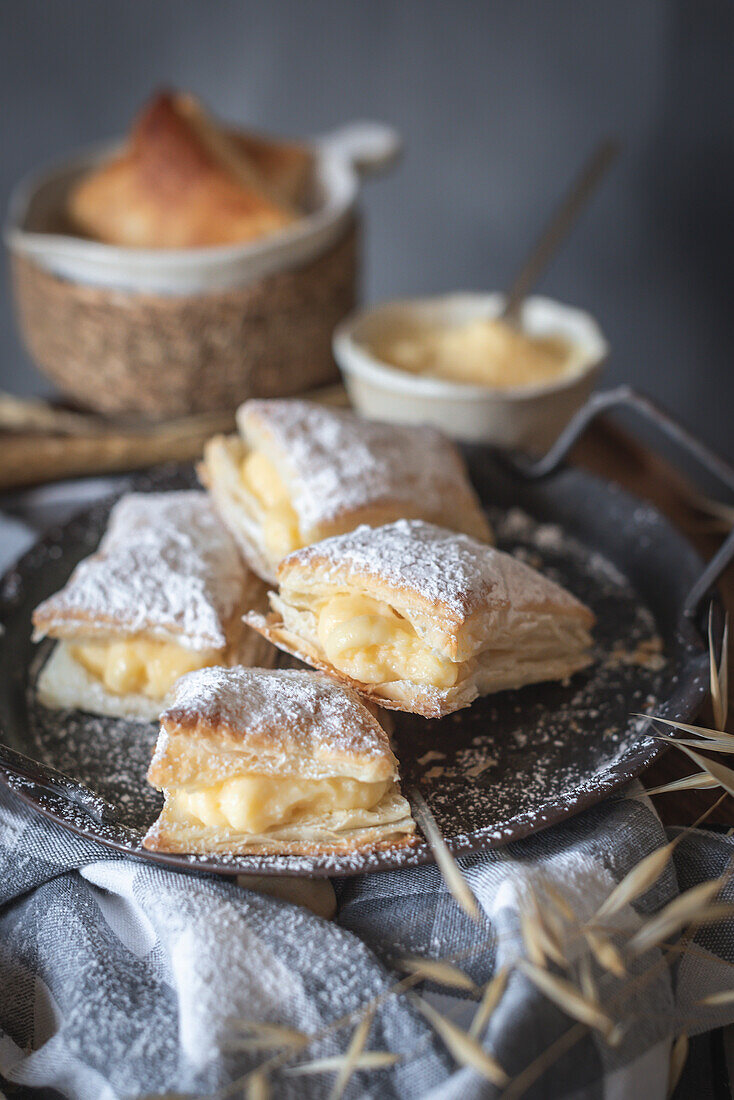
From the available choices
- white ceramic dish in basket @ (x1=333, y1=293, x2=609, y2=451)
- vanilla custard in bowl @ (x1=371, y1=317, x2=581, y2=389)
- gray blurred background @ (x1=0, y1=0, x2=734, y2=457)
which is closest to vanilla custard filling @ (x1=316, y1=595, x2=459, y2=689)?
white ceramic dish in basket @ (x1=333, y1=293, x2=609, y2=451)

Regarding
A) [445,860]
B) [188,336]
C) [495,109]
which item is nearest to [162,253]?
[188,336]

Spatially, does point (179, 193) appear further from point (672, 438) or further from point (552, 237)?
point (672, 438)

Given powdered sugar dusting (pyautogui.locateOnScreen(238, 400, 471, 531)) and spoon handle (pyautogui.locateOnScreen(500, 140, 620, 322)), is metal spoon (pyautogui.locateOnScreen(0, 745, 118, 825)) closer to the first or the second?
powdered sugar dusting (pyautogui.locateOnScreen(238, 400, 471, 531))

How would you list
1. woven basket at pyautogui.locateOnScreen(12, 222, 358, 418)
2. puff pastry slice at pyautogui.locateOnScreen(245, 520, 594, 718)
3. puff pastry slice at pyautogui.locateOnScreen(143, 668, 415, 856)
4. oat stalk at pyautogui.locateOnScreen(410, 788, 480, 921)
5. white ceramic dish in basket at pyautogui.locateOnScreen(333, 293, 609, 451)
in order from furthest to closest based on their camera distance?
1. woven basket at pyautogui.locateOnScreen(12, 222, 358, 418)
2. white ceramic dish in basket at pyautogui.locateOnScreen(333, 293, 609, 451)
3. puff pastry slice at pyautogui.locateOnScreen(245, 520, 594, 718)
4. puff pastry slice at pyautogui.locateOnScreen(143, 668, 415, 856)
5. oat stalk at pyautogui.locateOnScreen(410, 788, 480, 921)

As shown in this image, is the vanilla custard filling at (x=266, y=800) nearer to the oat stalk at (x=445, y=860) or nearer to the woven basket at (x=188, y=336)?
the oat stalk at (x=445, y=860)

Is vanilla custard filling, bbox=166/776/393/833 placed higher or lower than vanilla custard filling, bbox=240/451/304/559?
lower

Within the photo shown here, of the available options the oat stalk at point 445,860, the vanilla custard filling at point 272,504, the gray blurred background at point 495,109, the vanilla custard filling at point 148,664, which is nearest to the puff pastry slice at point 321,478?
the vanilla custard filling at point 272,504

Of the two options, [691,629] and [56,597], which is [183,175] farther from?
[691,629]

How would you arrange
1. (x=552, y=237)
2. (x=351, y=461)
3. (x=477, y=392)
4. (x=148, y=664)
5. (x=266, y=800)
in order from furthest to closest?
(x=552, y=237), (x=477, y=392), (x=351, y=461), (x=148, y=664), (x=266, y=800)
